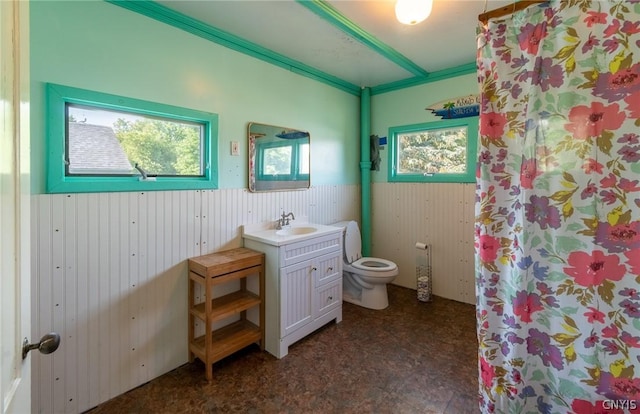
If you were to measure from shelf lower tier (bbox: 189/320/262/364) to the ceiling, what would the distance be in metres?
2.16

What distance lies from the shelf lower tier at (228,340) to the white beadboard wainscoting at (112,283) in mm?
149

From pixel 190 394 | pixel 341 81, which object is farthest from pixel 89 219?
pixel 341 81

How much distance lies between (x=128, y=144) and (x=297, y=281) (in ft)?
4.77

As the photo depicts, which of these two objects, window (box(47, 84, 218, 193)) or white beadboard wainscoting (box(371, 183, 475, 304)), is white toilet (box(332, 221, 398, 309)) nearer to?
white beadboard wainscoting (box(371, 183, 475, 304))

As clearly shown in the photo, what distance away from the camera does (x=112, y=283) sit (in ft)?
5.56

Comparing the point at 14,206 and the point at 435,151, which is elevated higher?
the point at 435,151

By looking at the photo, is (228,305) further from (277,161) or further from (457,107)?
(457,107)

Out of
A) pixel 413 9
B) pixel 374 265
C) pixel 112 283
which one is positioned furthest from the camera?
pixel 374 265

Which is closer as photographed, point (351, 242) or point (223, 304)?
point (223, 304)

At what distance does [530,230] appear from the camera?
3.90ft

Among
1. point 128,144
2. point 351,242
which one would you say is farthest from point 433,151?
point 128,144

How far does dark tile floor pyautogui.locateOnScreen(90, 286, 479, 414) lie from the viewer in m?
1.63

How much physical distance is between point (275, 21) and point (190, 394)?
2494 millimetres

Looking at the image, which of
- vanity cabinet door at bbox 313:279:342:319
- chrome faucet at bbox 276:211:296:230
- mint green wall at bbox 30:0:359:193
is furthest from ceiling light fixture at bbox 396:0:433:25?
vanity cabinet door at bbox 313:279:342:319
